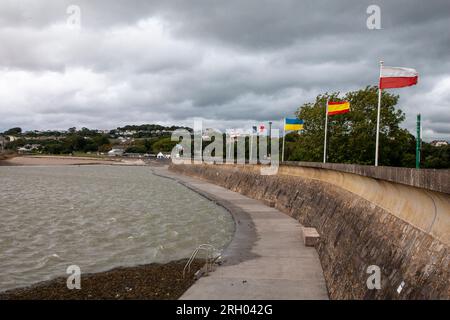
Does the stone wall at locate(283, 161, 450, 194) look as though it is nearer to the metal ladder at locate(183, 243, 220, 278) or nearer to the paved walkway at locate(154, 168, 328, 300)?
the paved walkway at locate(154, 168, 328, 300)

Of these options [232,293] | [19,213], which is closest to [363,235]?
[232,293]

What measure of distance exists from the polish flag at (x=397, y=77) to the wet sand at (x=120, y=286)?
331 inches

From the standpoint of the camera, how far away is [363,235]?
34.1ft

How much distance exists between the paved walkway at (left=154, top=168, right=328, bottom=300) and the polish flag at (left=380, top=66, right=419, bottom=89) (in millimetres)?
6106

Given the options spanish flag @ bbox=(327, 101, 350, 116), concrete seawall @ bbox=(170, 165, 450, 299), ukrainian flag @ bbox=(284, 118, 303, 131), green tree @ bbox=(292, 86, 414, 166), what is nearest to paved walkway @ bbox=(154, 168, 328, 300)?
concrete seawall @ bbox=(170, 165, 450, 299)

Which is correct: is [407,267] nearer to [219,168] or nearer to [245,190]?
[245,190]

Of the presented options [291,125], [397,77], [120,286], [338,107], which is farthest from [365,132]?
[120,286]

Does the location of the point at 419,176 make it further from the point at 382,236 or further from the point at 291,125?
the point at 291,125

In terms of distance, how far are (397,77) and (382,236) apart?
7.14m

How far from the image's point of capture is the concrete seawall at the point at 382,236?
6355 millimetres

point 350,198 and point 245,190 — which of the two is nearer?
point 350,198

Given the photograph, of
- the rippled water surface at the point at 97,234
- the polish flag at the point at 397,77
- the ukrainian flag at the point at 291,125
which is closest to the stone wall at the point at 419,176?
the polish flag at the point at 397,77

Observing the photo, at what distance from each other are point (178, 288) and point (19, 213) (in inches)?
856

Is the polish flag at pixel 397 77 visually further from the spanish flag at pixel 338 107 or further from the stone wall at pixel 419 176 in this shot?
the spanish flag at pixel 338 107
